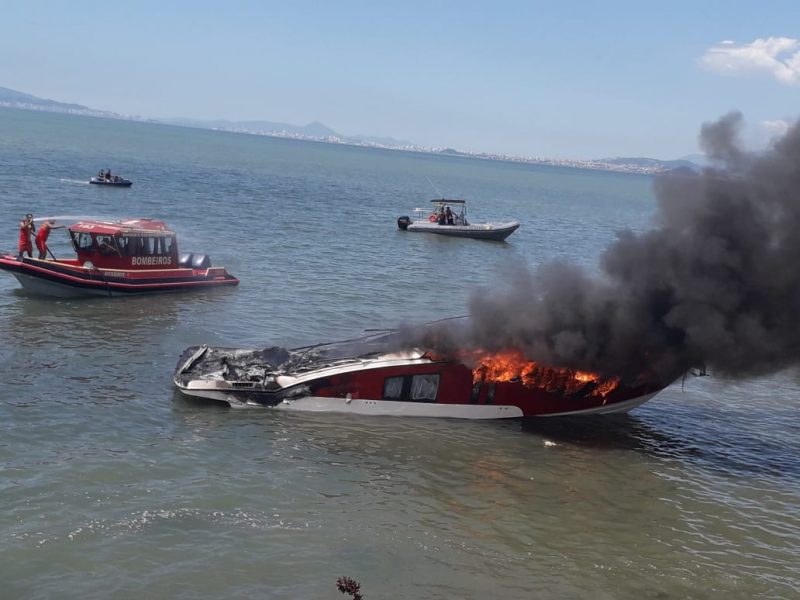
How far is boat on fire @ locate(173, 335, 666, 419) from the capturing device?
19.0 meters

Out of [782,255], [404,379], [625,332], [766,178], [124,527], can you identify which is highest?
[766,178]

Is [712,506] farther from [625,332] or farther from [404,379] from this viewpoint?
[404,379]

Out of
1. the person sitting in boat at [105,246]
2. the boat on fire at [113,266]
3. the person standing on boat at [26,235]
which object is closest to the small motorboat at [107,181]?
the boat on fire at [113,266]

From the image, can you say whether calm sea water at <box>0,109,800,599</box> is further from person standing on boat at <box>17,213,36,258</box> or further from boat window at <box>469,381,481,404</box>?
person standing on boat at <box>17,213,36,258</box>

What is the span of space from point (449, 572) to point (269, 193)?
77.1 meters

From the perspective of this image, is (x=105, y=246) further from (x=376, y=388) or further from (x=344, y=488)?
(x=344, y=488)

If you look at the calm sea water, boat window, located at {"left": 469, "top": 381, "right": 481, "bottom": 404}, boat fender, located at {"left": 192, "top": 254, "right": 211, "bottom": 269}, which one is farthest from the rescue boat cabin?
boat window, located at {"left": 469, "top": 381, "right": 481, "bottom": 404}

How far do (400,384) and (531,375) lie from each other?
3.31 meters

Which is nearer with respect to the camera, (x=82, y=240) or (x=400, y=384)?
(x=400, y=384)

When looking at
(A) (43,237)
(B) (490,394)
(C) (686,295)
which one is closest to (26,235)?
(A) (43,237)

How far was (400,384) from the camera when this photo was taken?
A: 19.1 m

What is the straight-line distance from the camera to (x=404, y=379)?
62.5ft

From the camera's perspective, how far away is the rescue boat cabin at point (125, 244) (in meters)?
30.6

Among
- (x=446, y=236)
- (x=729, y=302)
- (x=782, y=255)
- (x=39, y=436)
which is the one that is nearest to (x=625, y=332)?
(x=729, y=302)
